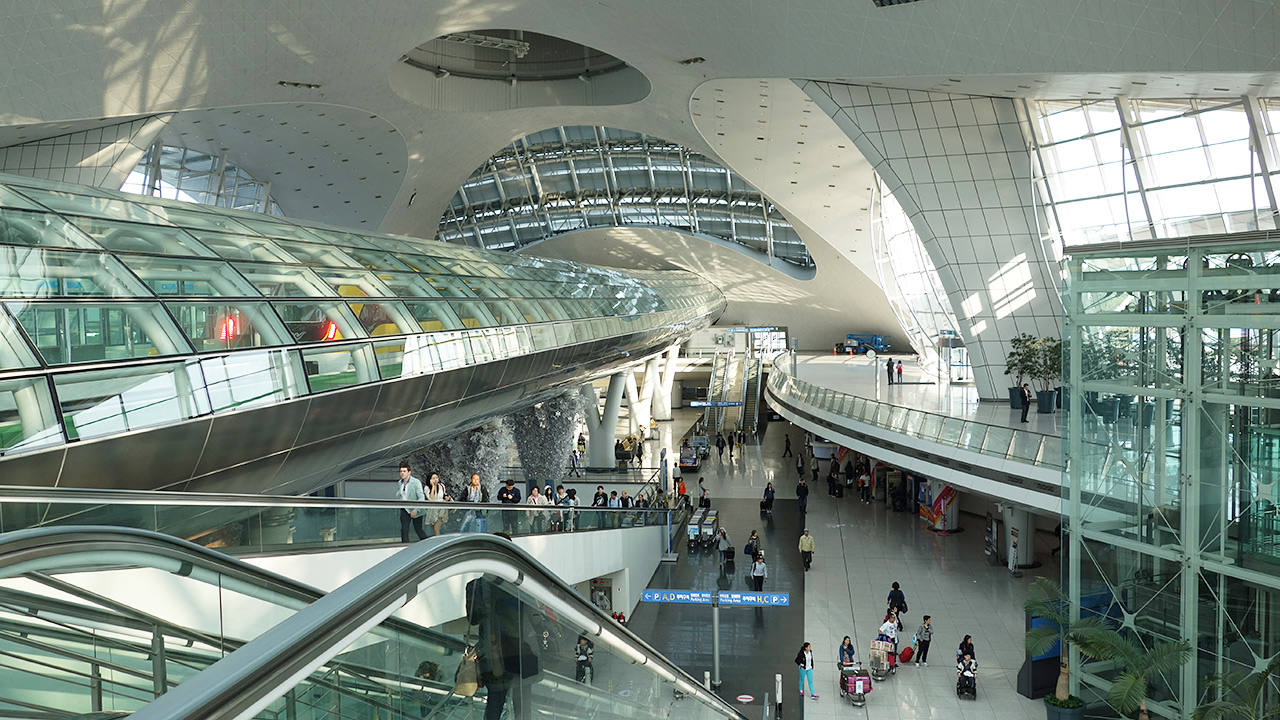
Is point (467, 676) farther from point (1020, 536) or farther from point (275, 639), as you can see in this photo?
point (1020, 536)

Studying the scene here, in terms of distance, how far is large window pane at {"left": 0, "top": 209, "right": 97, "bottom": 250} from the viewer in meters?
7.49

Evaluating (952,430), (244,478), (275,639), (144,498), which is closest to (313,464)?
(244,478)

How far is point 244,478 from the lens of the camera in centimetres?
862

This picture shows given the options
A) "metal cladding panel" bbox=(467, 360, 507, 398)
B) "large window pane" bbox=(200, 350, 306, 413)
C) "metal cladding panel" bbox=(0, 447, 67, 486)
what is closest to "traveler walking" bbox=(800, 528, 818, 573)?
"metal cladding panel" bbox=(467, 360, 507, 398)

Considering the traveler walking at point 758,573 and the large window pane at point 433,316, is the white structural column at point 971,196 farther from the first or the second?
the large window pane at point 433,316

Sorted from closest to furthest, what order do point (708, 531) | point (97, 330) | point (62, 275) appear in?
point (97, 330)
point (62, 275)
point (708, 531)

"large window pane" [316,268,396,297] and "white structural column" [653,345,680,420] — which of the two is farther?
"white structural column" [653,345,680,420]

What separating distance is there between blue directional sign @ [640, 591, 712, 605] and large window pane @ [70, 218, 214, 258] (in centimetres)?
925

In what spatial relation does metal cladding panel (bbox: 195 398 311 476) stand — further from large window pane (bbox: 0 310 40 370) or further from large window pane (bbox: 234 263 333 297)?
large window pane (bbox: 0 310 40 370)

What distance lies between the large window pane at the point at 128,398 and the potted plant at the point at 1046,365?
773 inches

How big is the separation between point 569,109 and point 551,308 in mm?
21585

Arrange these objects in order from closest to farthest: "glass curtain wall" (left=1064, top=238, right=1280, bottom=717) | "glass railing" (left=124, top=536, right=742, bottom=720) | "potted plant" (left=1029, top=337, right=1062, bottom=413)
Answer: "glass railing" (left=124, top=536, right=742, bottom=720)
"glass curtain wall" (left=1064, top=238, right=1280, bottom=717)
"potted plant" (left=1029, top=337, right=1062, bottom=413)

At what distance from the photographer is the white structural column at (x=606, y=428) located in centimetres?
3381

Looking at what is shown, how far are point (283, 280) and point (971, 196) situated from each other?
753 inches
